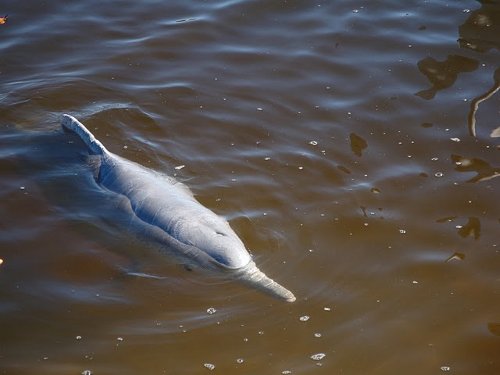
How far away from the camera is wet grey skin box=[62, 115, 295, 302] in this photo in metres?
6.41

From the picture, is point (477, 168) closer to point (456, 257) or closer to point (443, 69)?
point (456, 257)

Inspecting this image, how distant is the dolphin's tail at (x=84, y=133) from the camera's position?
802 centimetres

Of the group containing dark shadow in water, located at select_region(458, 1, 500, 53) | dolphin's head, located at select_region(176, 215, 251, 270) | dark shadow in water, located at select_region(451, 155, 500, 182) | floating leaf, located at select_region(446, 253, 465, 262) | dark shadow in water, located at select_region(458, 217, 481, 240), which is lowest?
floating leaf, located at select_region(446, 253, 465, 262)

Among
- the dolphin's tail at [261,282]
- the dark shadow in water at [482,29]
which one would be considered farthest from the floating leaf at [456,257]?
the dark shadow in water at [482,29]

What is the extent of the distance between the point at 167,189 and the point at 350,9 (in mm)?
6320

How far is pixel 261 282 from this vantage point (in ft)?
20.8

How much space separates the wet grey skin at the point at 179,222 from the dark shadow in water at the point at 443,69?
167 inches

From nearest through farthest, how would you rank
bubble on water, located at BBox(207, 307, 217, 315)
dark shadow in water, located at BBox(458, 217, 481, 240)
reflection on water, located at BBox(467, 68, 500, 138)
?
bubble on water, located at BBox(207, 307, 217, 315), dark shadow in water, located at BBox(458, 217, 481, 240), reflection on water, located at BBox(467, 68, 500, 138)

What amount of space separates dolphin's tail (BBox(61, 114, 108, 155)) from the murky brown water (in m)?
A: 0.20

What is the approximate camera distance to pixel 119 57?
35.4 feet

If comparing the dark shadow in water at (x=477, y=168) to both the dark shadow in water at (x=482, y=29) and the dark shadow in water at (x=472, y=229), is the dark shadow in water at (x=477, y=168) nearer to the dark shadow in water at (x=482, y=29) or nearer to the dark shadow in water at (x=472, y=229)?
the dark shadow in water at (x=472, y=229)

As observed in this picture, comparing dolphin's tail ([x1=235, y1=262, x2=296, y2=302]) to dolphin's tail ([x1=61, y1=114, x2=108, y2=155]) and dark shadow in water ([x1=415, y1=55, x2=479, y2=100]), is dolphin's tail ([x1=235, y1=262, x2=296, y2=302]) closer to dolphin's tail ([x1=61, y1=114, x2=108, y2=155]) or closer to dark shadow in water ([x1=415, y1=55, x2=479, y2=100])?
dolphin's tail ([x1=61, y1=114, x2=108, y2=155])

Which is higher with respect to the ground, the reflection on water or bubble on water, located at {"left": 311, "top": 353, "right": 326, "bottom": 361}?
the reflection on water

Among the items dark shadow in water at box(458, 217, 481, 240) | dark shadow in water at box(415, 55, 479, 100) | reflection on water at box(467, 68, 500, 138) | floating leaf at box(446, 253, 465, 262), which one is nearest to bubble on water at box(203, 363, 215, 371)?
floating leaf at box(446, 253, 465, 262)
